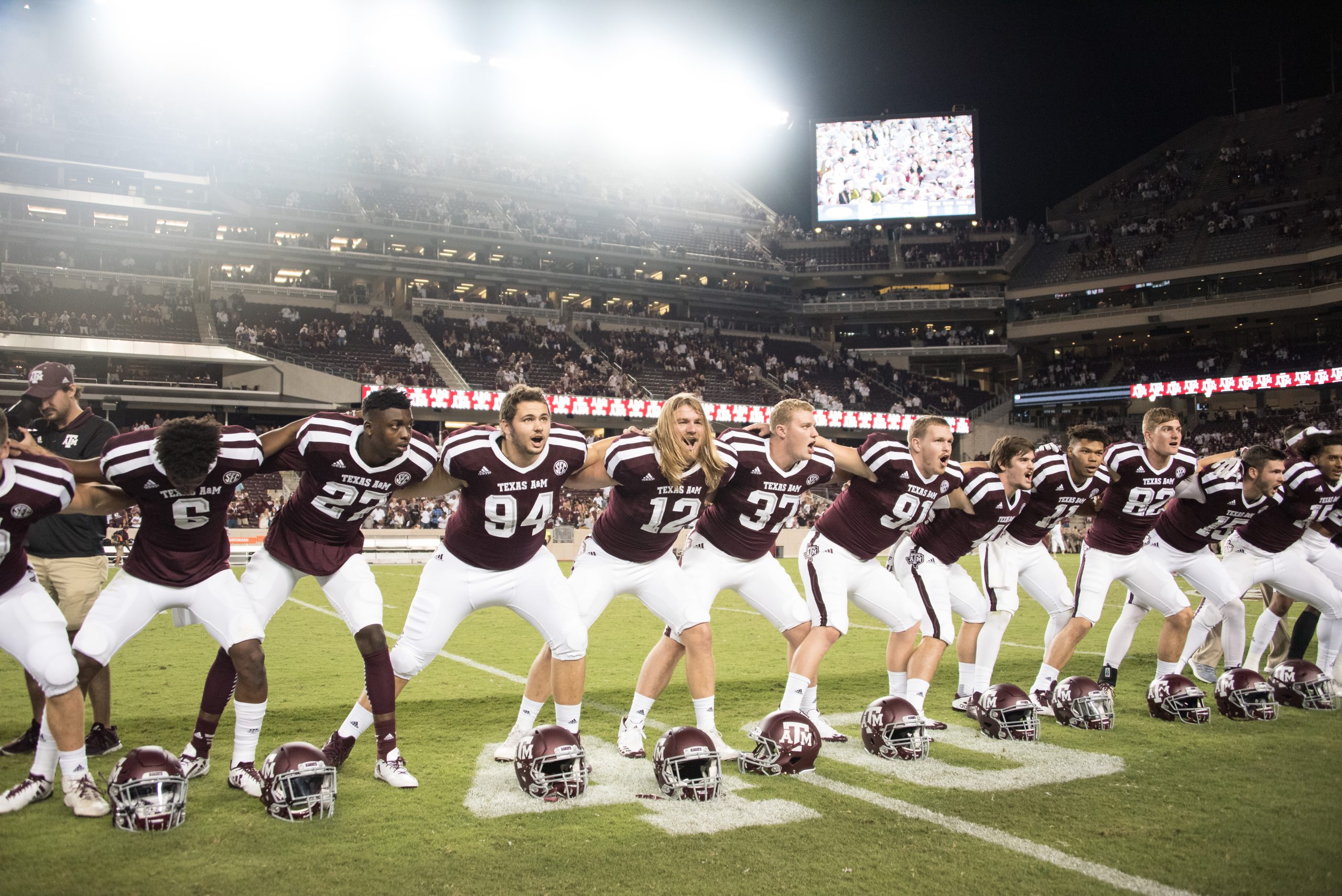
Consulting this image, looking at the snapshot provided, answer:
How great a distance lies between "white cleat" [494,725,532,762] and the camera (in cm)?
545

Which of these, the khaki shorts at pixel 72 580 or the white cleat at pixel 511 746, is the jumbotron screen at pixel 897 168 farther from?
the khaki shorts at pixel 72 580

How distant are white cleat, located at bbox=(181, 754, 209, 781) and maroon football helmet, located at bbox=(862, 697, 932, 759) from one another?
3601 millimetres

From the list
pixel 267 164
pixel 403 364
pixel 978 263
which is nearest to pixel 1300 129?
pixel 978 263

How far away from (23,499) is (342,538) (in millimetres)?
1451

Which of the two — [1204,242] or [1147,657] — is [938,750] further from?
[1204,242]

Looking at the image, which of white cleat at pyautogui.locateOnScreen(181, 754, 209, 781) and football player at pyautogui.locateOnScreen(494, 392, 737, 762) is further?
football player at pyautogui.locateOnScreen(494, 392, 737, 762)

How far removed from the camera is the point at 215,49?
145 feet

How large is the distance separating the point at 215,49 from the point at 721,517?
155 feet

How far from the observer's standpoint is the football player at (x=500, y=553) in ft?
16.4

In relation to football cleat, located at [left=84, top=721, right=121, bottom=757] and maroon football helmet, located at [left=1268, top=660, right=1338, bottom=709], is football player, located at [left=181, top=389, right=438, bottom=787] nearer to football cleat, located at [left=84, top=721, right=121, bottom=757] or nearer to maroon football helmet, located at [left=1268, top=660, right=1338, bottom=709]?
football cleat, located at [left=84, top=721, right=121, bottom=757]

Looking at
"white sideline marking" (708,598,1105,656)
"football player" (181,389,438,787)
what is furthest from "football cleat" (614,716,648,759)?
"white sideline marking" (708,598,1105,656)

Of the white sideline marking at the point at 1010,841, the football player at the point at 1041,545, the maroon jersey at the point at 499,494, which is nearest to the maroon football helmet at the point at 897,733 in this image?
the white sideline marking at the point at 1010,841

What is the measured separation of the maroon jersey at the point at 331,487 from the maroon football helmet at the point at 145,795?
1.18 metres

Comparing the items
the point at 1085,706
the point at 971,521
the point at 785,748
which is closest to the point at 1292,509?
the point at 1085,706
